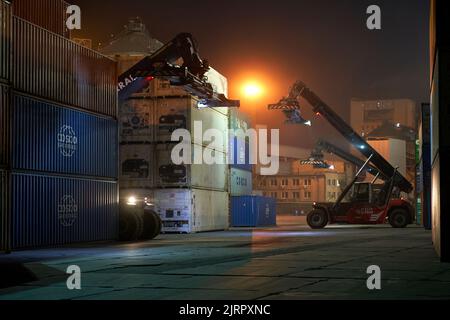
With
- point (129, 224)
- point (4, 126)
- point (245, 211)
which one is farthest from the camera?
point (245, 211)

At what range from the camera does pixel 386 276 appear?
1196 cm

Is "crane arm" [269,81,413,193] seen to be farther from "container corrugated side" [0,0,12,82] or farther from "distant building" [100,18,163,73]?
"container corrugated side" [0,0,12,82]

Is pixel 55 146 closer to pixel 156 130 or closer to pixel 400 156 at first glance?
pixel 156 130

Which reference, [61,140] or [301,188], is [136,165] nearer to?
[61,140]

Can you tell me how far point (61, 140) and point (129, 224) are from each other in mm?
5462

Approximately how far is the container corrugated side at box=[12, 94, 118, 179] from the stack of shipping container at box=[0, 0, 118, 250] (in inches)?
1.2

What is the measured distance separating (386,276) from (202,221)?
23.6 metres

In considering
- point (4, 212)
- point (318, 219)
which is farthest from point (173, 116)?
point (4, 212)

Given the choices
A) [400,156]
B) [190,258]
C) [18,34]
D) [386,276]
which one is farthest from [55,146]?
[400,156]

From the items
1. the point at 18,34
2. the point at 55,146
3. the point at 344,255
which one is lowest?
the point at 344,255

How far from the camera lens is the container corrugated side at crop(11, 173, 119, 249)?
20.4 meters

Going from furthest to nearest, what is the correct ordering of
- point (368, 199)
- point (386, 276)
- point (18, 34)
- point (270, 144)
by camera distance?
point (270, 144)
point (368, 199)
point (18, 34)
point (386, 276)

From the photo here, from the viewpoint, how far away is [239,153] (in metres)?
43.6
